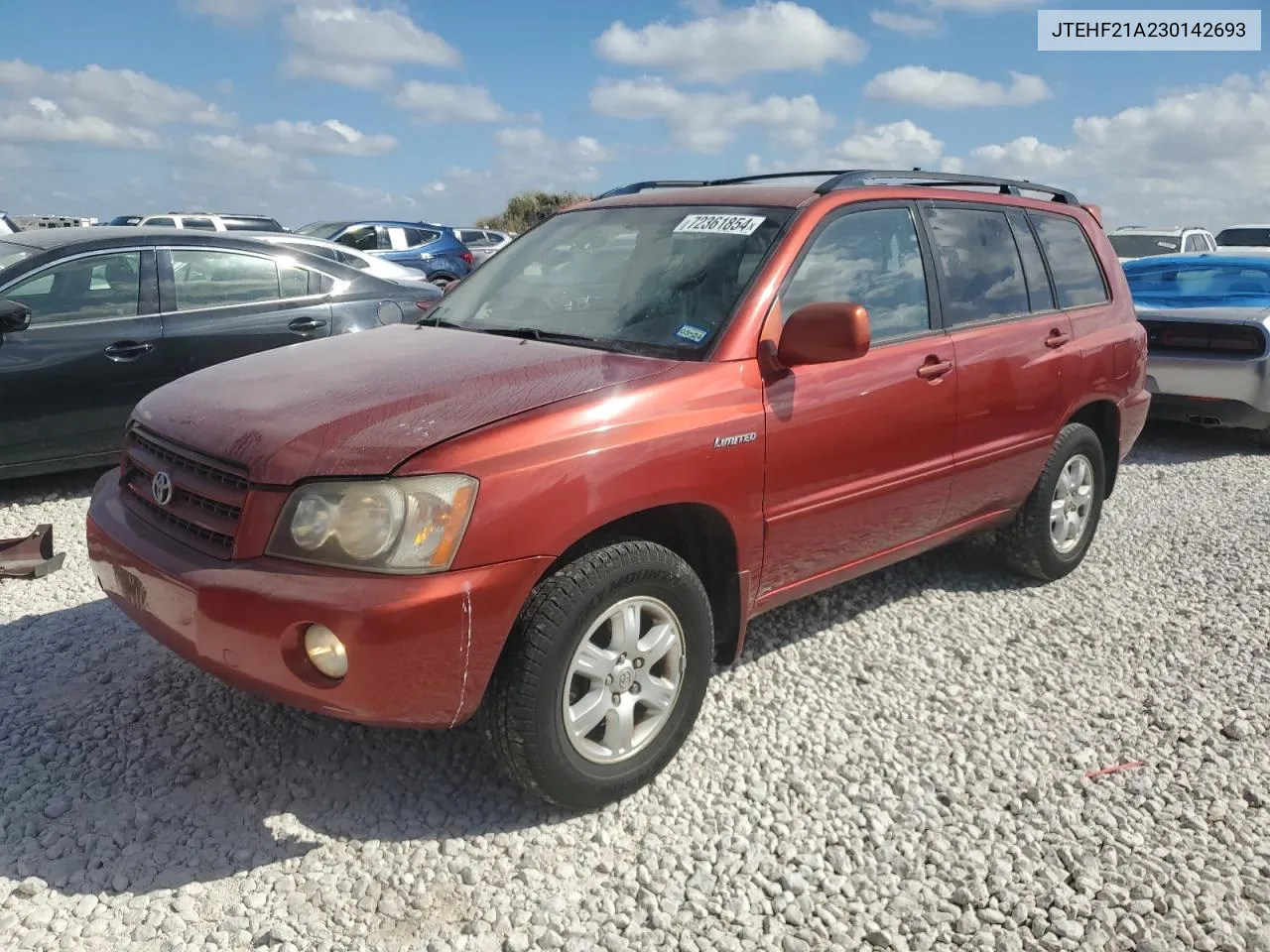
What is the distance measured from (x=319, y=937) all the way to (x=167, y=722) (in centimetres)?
125

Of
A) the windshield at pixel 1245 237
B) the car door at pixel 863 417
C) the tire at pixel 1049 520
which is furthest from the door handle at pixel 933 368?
the windshield at pixel 1245 237

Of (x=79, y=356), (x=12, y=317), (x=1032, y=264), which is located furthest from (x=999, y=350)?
(x=12, y=317)

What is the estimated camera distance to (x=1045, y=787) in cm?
311

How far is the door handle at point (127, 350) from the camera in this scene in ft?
18.7

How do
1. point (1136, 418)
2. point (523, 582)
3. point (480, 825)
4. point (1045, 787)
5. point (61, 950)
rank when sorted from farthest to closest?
point (1136, 418) < point (1045, 787) < point (480, 825) < point (523, 582) < point (61, 950)

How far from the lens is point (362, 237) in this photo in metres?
19.4

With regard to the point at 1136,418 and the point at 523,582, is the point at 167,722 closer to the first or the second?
the point at 523,582

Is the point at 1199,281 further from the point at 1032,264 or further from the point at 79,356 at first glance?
the point at 79,356

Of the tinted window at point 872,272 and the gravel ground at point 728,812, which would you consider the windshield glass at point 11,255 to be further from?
the tinted window at point 872,272

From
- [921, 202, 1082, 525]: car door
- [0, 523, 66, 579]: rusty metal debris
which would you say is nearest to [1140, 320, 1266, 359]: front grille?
[921, 202, 1082, 525]: car door

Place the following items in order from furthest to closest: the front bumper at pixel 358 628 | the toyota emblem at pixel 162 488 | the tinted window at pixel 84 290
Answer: the tinted window at pixel 84 290, the toyota emblem at pixel 162 488, the front bumper at pixel 358 628

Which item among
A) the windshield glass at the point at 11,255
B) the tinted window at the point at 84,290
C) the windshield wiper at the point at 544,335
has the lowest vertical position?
the windshield wiper at the point at 544,335

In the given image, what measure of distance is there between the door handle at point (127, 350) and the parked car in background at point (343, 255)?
1113mm

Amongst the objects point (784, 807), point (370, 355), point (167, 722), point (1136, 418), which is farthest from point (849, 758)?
point (1136, 418)
